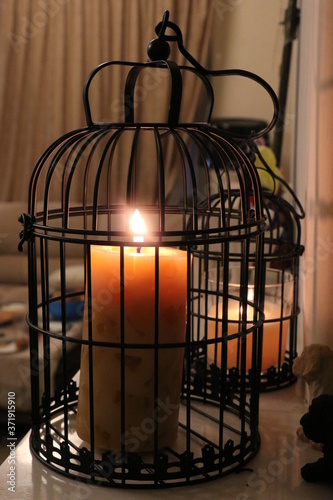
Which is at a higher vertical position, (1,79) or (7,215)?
(1,79)

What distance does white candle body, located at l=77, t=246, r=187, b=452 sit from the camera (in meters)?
0.59

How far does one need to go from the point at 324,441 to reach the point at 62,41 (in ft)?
9.88

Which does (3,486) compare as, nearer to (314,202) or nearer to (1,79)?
(314,202)

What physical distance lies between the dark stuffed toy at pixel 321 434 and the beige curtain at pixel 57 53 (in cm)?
268

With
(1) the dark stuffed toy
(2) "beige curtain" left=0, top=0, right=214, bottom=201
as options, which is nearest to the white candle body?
(1) the dark stuffed toy

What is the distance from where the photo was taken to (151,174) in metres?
3.21

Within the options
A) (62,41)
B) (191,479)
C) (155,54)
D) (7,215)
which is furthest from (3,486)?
(62,41)

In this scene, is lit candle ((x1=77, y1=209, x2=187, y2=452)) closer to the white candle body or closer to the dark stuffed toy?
the white candle body

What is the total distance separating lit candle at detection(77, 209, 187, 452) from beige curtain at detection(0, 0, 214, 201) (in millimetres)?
2639

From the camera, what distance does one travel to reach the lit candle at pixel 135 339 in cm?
59

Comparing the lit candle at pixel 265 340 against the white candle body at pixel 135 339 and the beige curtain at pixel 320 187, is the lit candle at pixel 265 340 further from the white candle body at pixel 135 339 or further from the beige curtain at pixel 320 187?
the white candle body at pixel 135 339

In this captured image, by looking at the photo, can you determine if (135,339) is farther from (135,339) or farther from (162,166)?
(162,166)

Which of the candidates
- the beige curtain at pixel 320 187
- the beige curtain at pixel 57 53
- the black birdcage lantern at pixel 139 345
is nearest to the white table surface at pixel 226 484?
the black birdcage lantern at pixel 139 345

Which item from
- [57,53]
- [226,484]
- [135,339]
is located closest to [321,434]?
[226,484]
